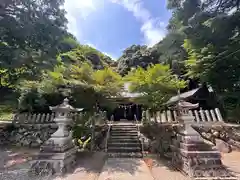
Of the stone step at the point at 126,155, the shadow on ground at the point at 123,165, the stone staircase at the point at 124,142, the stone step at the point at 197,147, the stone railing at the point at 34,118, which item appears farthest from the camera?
the stone railing at the point at 34,118

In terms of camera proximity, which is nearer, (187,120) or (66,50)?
(187,120)

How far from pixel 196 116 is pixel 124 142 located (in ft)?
13.2

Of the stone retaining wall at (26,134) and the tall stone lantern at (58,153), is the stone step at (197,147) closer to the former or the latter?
the tall stone lantern at (58,153)

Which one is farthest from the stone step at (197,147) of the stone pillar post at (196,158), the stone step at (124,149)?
the stone step at (124,149)

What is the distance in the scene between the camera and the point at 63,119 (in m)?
5.87

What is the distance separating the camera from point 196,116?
796cm

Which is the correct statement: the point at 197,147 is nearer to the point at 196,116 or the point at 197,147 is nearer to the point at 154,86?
the point at 196,116

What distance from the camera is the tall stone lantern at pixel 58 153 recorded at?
4.96 metres

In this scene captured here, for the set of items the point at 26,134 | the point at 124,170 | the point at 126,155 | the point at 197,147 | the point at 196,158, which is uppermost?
the point at 26,134

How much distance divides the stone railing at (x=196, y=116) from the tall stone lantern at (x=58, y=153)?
4564mm

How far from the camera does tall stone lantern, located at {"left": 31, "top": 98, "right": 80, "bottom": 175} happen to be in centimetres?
496

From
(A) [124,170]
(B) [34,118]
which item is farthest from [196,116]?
(B) [34,118]

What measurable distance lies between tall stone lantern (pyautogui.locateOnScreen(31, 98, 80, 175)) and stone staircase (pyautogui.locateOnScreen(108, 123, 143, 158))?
2.22 m

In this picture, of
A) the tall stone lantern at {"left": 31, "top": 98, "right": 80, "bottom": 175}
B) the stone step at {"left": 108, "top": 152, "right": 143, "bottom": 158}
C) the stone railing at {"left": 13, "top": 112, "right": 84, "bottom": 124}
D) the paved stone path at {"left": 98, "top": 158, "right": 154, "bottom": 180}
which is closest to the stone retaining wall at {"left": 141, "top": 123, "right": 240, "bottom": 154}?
the stone step at {"left": 108, "top": 152, "right": 143, "bottom": 158}
